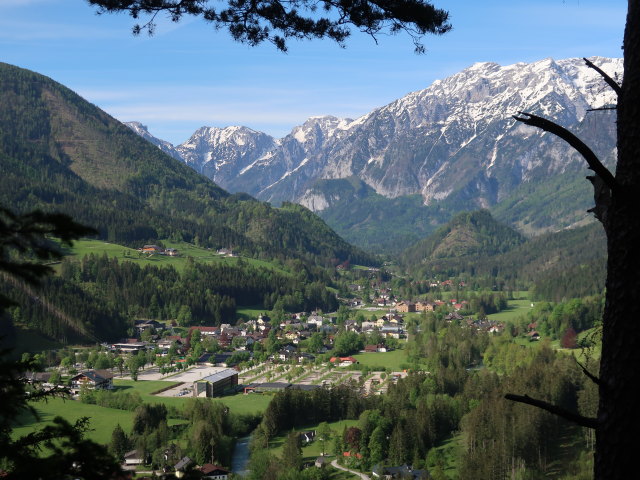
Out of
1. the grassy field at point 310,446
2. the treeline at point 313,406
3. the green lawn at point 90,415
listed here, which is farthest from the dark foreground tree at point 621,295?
the treeline at point 313,406

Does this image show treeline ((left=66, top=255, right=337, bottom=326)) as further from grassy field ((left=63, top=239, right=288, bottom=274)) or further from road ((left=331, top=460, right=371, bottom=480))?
road ((left=331, top=460, right=371, bottom=480))

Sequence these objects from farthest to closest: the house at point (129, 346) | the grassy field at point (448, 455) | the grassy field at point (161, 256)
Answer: the grassy field at point (161, 256) → the house at point (129, 346) → the grassy field at point (448, 455)

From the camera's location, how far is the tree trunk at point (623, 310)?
5.78 metres

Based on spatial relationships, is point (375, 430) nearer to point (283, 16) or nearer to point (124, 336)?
point (283, 16)

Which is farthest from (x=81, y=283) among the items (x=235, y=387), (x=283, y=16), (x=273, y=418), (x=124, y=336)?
(x=283, y=16)

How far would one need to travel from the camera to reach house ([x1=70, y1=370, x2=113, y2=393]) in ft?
225

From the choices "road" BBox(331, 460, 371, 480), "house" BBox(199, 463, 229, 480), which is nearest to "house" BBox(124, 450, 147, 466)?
"house" BBox(199, 463, 229, 480)

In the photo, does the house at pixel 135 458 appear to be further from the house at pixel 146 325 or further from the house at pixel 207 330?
the house at pixel 146 325

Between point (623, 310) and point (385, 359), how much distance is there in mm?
86870

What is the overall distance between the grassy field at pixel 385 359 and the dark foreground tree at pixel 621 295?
77.7 meters

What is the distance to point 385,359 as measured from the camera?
91312mm

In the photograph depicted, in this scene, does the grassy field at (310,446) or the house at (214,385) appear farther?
the house at (214,385)

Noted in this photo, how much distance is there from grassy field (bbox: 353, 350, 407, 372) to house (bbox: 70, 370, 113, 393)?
1235 inches

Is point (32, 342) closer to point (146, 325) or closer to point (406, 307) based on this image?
point (146, 325)
